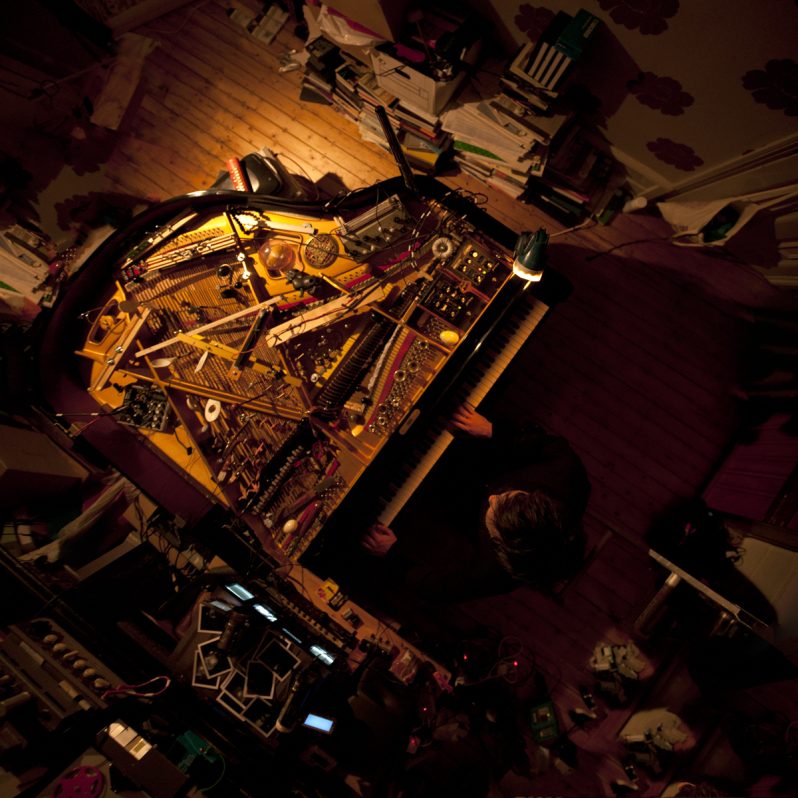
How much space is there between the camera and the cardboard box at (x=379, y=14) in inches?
130

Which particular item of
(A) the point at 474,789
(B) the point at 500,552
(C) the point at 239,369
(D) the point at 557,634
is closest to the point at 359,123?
(C) the point at 239,369

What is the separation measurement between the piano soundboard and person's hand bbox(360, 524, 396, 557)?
130 mm

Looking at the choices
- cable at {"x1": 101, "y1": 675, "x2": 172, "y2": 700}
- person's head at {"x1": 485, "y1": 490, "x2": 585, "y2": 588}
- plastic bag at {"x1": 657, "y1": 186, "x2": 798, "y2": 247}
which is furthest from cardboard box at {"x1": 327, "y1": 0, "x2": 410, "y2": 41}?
cable at {"x1": 101, "y1": 675, "x2": 172, "y2": 700}

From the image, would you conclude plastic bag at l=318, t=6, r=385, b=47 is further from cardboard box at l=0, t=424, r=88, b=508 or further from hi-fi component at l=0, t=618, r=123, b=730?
hi-fi component at l=0, t=618, r=123, b=730

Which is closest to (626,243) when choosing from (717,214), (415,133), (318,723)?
(717,214)

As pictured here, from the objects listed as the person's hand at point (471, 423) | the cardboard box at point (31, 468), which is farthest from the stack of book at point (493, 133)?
the cardboard box at point (31, 468)

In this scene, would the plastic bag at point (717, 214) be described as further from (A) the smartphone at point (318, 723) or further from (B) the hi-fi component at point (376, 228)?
(A) the smartphone at point (318, 723)

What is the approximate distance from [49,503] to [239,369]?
196 centimetres

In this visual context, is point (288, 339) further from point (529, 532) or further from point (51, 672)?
point (51, 672)

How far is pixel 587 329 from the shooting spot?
14.7 ft

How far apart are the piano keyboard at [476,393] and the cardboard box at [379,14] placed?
226cm

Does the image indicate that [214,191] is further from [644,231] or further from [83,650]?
[644,231]

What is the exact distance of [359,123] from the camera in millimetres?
4625

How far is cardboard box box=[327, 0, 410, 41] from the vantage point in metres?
3.31
